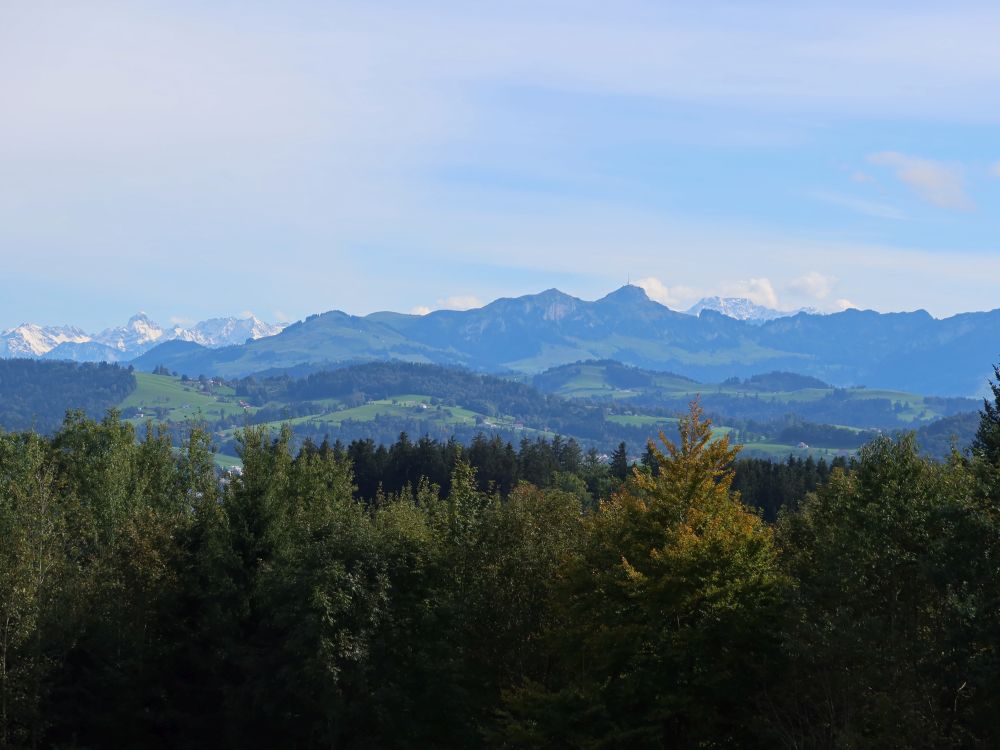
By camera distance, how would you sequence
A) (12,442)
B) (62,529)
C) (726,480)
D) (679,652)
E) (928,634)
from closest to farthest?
(928,634) < (679,652) < (726,480) < (62,529) < (12,442)

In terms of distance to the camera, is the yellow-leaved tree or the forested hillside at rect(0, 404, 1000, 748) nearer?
the forested hillside at rect(0, 404, 1000, 748)

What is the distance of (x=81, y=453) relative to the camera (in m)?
79.4

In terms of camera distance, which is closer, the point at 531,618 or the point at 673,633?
the point at 673,633

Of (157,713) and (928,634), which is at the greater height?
(928,634)

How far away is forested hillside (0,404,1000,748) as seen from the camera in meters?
30.8

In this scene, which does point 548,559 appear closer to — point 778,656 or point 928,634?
point 778,656

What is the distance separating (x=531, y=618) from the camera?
135 feet

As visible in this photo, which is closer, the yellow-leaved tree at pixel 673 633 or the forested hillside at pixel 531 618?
the forested hillside at pixel 531 618

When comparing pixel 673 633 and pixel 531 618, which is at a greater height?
pixel 673 633

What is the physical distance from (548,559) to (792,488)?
103 meters

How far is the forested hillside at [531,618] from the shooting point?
3080 cm

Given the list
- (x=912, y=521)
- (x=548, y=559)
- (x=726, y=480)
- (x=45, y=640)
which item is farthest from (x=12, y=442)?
(x=912, y=521)

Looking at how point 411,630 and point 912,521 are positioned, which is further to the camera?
point 411,630

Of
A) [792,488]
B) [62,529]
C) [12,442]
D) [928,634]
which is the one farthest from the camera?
[792,488]
